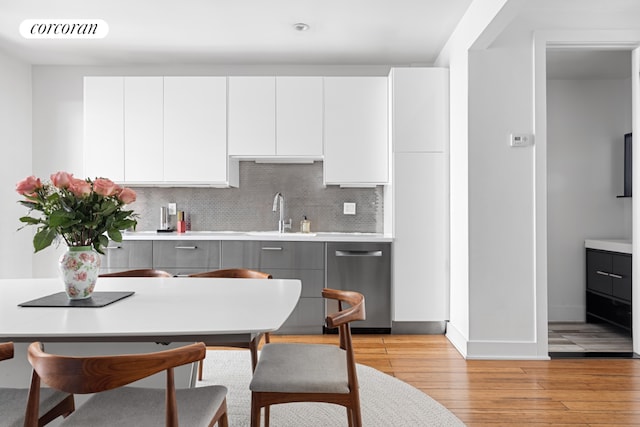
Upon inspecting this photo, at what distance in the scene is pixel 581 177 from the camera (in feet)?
15.3

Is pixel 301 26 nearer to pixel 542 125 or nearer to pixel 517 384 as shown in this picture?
pixel 542 125

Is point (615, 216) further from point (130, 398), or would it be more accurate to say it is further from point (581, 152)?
point (130, 398)

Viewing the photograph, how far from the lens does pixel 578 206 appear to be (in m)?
4.67

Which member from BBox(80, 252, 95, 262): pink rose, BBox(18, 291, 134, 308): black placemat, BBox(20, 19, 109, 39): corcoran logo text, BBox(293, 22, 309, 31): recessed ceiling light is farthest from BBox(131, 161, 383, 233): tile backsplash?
BBox(80, 252, 95, 262): pink rose

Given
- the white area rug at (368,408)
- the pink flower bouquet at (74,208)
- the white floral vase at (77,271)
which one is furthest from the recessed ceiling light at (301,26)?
A: the white area rug at (368,408)

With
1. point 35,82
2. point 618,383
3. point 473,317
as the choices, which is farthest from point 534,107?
point 35,82

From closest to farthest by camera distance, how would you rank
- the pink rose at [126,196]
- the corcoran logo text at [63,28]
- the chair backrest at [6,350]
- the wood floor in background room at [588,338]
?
the chair backrest at [6,350] < the pink rose at [126,196] < the corcoran logo text at [63,28] < the wood floor in background room at [588,338]

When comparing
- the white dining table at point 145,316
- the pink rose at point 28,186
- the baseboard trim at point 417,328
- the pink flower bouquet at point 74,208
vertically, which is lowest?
the baseboard trim at point 417,328

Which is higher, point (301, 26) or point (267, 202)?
point (301, 26)

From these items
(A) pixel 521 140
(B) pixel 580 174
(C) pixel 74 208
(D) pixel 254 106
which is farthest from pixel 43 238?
(B) pixel 580 174

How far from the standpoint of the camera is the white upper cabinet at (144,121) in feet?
14.1

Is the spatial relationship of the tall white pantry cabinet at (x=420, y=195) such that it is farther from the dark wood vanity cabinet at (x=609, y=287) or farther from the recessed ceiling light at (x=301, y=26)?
the dark wood vanity cabinet at (x=609, y=287)

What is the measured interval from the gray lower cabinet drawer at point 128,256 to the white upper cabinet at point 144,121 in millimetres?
662

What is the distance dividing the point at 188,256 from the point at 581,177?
393 centimetres
